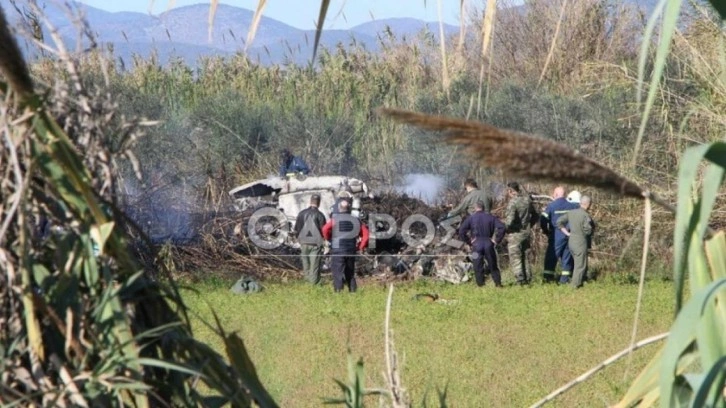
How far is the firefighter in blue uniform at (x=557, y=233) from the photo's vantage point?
19.5 meters

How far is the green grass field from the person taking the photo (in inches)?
408

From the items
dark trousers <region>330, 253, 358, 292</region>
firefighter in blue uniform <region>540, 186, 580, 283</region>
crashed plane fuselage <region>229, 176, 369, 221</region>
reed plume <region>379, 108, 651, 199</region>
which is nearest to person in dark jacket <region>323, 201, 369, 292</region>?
dark trousers <region>330, 253, 358, 292</region>

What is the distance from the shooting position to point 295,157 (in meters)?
23.3

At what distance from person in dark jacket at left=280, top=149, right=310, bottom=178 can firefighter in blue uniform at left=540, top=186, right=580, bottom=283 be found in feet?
15.0

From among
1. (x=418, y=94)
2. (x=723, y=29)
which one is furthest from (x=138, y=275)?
(x=418, y=94)

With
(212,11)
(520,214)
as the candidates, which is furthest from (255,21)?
(520,214)

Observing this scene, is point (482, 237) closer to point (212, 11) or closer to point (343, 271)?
A: point (343, 271)

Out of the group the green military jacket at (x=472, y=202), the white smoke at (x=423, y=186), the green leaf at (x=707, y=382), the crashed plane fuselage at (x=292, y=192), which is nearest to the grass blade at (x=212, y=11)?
the green leaf at (x=707, y=382)

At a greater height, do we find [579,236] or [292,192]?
[292,192]

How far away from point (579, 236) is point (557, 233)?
868 millimetres

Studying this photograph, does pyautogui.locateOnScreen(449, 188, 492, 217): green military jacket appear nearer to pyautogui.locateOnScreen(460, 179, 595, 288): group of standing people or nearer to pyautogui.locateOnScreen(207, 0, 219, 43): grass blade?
pyautogui.locateOnScreen(460, 179, 595, 288): group of standing people

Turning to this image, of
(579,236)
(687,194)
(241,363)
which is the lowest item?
(579,236)

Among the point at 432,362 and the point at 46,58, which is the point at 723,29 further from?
the point at 432,362

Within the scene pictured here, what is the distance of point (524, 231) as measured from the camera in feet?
64.4
